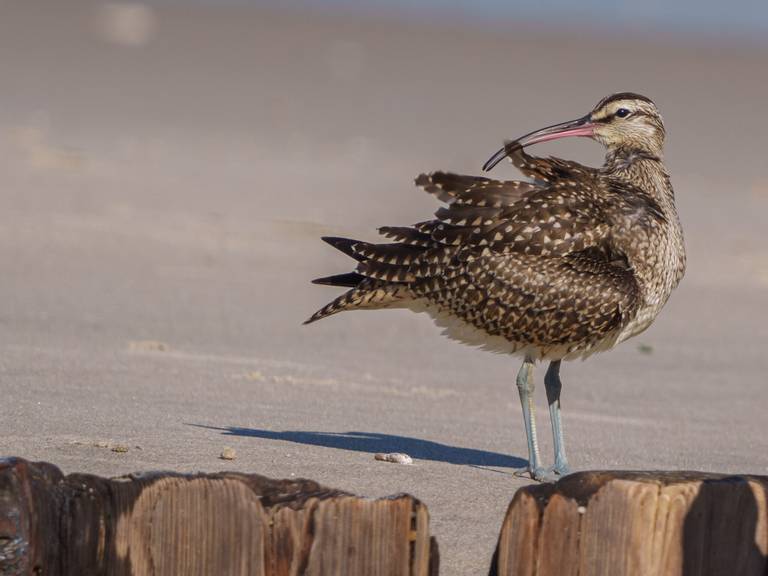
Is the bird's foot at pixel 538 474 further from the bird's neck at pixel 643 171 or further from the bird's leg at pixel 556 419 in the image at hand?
the bird's neck at pixel 643 171

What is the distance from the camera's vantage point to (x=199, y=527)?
438cm

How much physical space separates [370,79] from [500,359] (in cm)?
2369

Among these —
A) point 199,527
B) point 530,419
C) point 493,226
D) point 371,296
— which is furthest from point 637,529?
point 371,296

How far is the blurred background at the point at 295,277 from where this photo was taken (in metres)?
7.78

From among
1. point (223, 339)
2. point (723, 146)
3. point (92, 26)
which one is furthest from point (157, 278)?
point (92, 26)

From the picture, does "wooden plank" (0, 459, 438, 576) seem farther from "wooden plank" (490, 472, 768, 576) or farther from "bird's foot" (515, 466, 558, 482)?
"bird's foot" (515, 466, 558, 482)

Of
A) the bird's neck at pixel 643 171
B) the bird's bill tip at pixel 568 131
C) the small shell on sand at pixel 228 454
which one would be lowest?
the small shell on sand at pixel 228 454

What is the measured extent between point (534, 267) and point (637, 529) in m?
3.70

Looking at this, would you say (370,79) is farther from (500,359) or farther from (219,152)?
(500,359)

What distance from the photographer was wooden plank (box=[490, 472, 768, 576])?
14.1 ft

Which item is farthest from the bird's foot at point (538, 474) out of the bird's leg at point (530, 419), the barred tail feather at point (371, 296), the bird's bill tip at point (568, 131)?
the bird's bill tip at point (568, 131)

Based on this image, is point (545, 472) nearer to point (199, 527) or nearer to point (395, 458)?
point (395, 458)

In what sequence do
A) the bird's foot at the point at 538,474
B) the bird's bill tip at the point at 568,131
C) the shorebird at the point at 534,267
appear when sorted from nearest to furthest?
the bird's foot at the point at 538,474, the shorebird at the point at 534,267, the bird's bill tip at the point at 568,131

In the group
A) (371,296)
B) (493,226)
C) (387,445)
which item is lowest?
(387,445)
